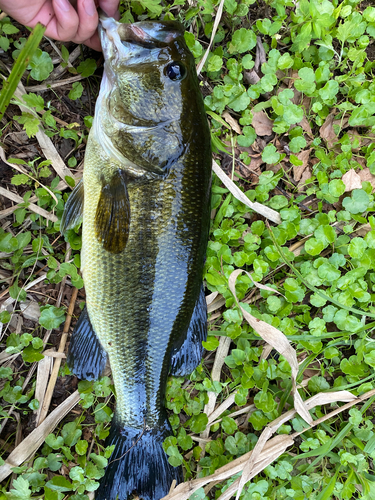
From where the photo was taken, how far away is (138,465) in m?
2.10

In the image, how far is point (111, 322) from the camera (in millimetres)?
2014

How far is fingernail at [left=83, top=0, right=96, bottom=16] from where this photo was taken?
5.75 ft

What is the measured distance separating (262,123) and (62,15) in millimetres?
1397

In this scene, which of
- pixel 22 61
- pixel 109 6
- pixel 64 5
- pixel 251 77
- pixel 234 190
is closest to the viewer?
pixel 22 61

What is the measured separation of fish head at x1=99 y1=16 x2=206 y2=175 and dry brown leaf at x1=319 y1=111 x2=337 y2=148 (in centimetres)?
115

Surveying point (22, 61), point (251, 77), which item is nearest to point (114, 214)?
point (22, 61)

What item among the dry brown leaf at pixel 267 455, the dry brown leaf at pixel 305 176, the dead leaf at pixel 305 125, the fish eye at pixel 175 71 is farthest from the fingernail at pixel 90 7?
the dry brown leaf at pixel 267 455

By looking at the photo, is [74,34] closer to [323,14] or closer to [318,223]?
[323,14]

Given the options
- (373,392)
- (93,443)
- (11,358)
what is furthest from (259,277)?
(11,358)

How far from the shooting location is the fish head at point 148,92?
1810 millimetres

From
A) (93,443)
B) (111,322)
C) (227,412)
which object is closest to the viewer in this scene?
(111,322)

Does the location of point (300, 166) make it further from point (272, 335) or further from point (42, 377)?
point (42, 377)

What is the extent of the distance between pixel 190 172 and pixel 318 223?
1.06m

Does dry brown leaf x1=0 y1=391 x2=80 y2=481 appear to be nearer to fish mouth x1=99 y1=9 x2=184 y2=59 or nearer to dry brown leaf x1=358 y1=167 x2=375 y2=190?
fish mouth x1=99 y1=9 x2=184 y2=59
